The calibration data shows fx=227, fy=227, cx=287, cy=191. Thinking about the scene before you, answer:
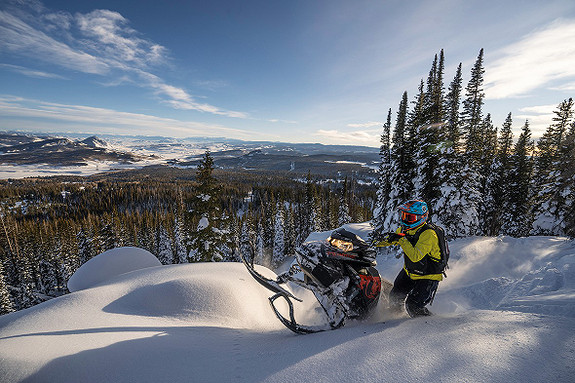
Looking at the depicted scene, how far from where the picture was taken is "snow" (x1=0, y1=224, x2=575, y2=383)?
237 cm

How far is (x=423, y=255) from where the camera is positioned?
3.90 m

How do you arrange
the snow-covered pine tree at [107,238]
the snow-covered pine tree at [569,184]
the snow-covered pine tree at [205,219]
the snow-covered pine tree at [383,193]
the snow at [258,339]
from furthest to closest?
the snow-covered pine tree at [107,238] < the snow-covered pine tree at [383,193] < the snow-covered pine tree at [205,219] < the snow-covered pine tree at [569,184] < the snow at [258,339]

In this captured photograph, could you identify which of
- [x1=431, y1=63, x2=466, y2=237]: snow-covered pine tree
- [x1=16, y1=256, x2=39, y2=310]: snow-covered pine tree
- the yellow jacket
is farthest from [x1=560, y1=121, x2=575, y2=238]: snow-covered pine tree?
[x1=16, y1=256, x2=39, y2=310]: snow-covered pine tree

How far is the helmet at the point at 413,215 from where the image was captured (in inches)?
164

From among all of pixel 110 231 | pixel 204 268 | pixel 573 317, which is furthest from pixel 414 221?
pixel 110 231

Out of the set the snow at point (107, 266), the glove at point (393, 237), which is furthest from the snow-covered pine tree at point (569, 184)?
the snow at point (107, 266)

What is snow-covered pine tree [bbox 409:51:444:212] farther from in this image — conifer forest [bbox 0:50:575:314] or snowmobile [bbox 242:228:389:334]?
snowmobile [bbox 242:228:389:334]

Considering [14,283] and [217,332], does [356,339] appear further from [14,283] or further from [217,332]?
[14,283]

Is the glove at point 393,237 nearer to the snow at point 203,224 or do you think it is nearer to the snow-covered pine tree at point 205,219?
the snow-covered pine tree at point 205,219

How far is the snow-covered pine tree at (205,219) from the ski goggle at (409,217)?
50.5ft

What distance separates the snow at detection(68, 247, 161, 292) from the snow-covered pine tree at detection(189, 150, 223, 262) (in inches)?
349

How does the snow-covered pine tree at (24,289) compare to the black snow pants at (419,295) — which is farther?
the snow-covered pine tree at (24,289)

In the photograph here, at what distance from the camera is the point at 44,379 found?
7.83 feet

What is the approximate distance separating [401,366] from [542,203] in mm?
21672
